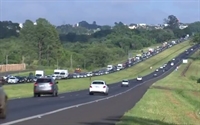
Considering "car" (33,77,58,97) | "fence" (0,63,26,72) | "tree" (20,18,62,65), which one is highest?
"tree" (20,18,62,65)

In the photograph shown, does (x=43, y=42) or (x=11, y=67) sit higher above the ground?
(x=43, y=42)

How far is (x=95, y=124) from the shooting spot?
20469mm

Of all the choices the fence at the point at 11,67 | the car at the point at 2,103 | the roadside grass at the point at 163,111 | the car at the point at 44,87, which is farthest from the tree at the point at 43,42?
the car at the point at 2,103

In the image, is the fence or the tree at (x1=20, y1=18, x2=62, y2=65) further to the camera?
the tree at (x1=20, y1=18, x2=62, y2=65)

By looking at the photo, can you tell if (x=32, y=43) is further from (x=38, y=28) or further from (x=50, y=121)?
(x=50, y=121)

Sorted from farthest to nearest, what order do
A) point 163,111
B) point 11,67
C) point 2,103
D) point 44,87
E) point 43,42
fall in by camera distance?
point 43,42, point 11,67, point 44,87, point 163,111, point 2,103

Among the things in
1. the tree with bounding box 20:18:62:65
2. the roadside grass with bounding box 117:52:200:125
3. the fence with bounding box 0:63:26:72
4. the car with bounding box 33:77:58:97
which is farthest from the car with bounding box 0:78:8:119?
the tree with bounding box 20:18:62:65

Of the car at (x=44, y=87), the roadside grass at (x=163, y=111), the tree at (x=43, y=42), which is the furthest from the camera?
the tree at (x=43, y=42)

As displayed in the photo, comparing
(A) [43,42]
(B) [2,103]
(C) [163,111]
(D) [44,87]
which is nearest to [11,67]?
(A) [43,42]

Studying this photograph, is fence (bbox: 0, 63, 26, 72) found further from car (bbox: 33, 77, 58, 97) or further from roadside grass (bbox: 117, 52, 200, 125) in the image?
car (bbox: 33, 77, 58, 97)

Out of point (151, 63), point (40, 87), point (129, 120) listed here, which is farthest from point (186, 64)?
point (129, 120)

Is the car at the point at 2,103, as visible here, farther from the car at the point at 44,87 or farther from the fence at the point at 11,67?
the fence at the point at 11,67

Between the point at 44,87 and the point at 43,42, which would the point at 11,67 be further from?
the point at 44,87

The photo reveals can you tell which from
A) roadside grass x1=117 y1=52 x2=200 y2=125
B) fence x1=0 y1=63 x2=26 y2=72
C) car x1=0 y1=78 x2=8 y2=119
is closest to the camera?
car x1=0 y1=78 x2=8 y2=119
